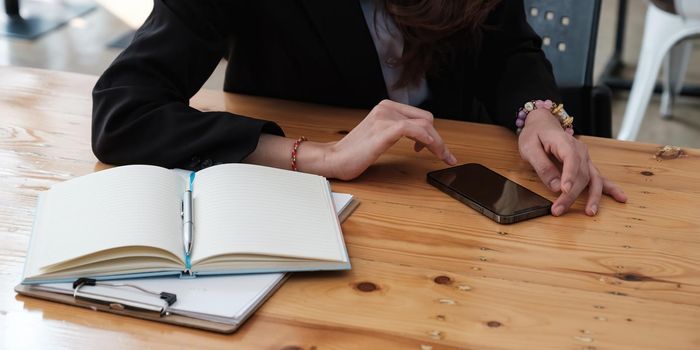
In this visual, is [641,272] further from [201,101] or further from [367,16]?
[201,101]

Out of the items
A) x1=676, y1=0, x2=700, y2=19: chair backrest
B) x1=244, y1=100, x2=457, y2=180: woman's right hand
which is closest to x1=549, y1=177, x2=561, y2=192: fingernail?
x1=244, y1=100, x2=457, y2=180: woman's right hand

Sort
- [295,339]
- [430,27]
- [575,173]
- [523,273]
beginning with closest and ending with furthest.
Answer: [295,339] → [523,273] → [575,173] → [430,27]

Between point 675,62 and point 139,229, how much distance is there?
2865 mm

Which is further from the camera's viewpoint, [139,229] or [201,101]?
[201,101]

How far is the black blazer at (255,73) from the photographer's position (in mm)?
1183

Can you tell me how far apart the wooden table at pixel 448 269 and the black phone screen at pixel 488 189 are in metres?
0.02

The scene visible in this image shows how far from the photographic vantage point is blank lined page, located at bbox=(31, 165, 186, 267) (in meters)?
0.90

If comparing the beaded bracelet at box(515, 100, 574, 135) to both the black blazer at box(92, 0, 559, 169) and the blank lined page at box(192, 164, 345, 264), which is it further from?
the blank lined page at box(192, 164, 345, 264)

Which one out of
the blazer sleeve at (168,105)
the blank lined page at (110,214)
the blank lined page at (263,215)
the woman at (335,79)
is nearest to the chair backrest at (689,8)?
the woman at (335,79)

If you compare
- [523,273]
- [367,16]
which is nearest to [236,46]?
[367,16]

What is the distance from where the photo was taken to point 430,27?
140 centimetres

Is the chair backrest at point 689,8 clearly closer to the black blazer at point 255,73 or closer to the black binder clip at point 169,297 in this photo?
the black blazer at point 255,73

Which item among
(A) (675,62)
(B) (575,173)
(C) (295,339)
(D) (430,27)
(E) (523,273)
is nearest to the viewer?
(C) (295,339)

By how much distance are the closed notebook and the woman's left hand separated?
1.00 ft
